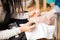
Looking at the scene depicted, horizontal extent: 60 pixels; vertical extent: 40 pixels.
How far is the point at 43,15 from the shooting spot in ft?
3.52

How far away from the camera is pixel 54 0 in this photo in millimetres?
1215

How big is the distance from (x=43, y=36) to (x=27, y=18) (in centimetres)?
30

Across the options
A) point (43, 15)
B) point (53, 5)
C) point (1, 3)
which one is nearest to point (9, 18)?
point (1, 3)

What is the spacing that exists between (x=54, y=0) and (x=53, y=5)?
1.9 inches

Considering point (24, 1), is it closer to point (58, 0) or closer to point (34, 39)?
point (58, 0)

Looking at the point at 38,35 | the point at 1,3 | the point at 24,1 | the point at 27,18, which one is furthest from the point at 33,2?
the point at 38,35

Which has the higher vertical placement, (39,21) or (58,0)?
(58,0)

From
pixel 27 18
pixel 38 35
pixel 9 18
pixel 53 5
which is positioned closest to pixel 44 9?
pixel 53 5

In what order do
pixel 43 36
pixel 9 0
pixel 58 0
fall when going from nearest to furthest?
pixel 43 36
pixel 9 0
pixel 58 0

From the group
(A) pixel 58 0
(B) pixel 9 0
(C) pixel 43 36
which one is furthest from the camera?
(A) pixel 58 0

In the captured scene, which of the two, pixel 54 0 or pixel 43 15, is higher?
pixel 54 0

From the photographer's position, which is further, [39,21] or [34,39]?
[39,21]

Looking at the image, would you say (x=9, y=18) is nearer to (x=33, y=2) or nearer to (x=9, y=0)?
(x=9, y=0)

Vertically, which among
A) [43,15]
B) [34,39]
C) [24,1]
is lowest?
[34,39]
